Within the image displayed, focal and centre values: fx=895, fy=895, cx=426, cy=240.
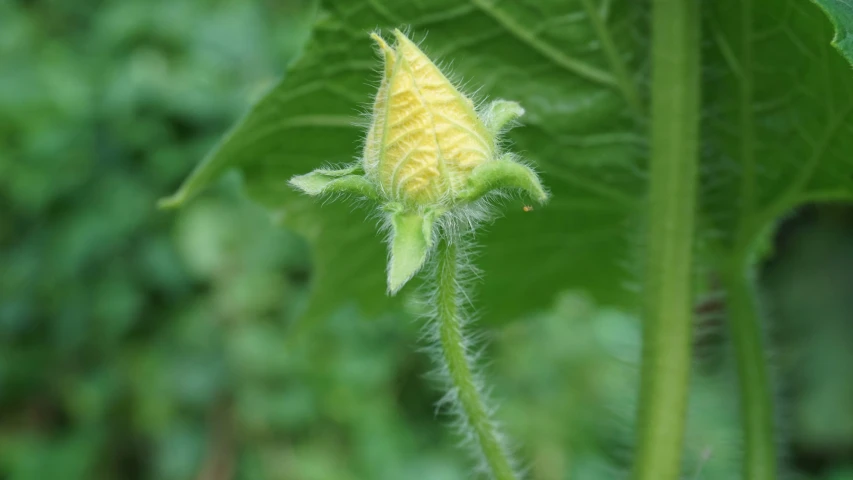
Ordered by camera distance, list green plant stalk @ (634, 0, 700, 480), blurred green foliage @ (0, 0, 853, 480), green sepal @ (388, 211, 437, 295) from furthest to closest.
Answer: blurred green foliage @ (0, 0, 853, 480) → green plant stalk @ (634, 0, 700, 480) → green sepal @ (388, 211, 437, 295)

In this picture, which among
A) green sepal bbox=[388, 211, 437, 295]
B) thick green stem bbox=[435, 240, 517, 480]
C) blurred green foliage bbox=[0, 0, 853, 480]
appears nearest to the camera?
green sepal bbox=[388, 211, 437, 295]

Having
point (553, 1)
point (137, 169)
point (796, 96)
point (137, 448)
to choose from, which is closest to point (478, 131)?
point (553, 1)

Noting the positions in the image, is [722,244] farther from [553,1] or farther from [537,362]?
[537,362]

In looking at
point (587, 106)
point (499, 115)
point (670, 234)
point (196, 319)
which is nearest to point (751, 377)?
point (670, 234)

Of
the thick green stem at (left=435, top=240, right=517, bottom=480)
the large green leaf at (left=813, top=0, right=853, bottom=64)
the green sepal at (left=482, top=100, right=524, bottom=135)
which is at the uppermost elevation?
the large green leaf at (left=813, top=0, right=853, bottom=64)

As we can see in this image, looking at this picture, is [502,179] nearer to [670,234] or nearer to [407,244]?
[407,244]

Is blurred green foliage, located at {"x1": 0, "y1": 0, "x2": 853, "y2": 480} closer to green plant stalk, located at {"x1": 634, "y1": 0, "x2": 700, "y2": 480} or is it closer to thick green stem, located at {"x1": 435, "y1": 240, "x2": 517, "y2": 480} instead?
green plant stalk, located at {"x1": 634, "y1": 0, "x2": 700, "y2": 480}

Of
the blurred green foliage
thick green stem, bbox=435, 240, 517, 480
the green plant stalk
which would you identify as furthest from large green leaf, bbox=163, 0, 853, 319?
the blurred green foliage
